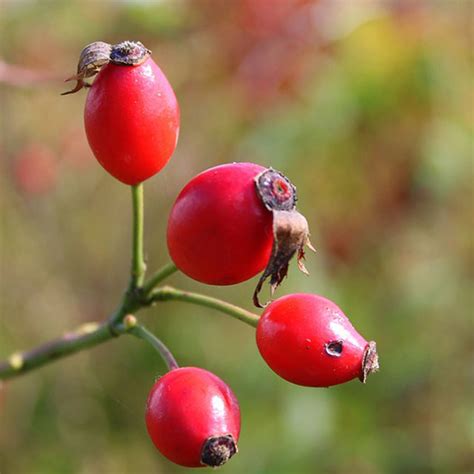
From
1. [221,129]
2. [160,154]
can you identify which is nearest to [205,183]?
[160,154]

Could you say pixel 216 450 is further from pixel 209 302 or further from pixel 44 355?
pixel 44 355

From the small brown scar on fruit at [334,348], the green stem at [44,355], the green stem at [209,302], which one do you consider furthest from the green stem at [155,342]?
the small brown scar on fruit at [334,348]

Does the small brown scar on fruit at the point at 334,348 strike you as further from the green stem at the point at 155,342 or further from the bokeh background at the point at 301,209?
the bokeh background at the point at 301,209

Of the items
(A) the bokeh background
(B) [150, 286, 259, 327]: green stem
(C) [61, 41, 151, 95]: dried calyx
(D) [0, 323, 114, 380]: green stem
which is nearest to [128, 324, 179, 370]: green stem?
(B) [150, 286, 259, 327]: green stem

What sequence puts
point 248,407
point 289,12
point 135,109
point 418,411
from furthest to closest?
point 289,12 → point 418,411 → point 248,407 → point 135,109

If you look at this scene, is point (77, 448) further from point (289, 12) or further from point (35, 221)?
point (289, 12)

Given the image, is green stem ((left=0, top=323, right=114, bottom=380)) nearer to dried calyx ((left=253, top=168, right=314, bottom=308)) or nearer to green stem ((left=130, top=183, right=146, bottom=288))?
green stem ((left=130, top=183, right=146, bottom=288))

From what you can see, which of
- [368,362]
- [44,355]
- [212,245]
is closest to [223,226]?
[212,245]
